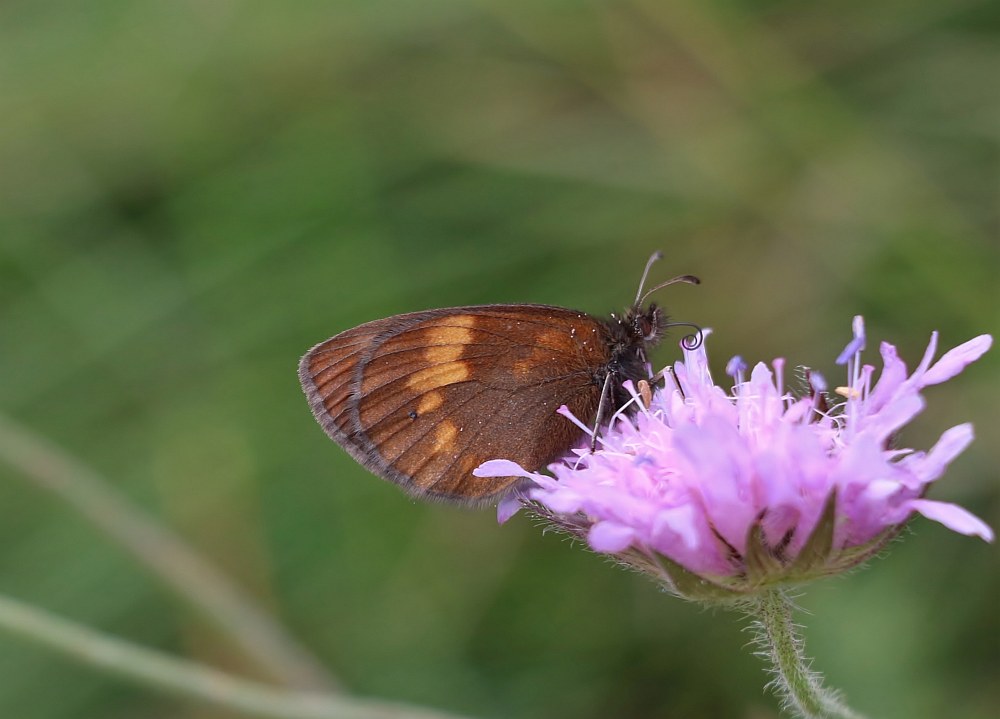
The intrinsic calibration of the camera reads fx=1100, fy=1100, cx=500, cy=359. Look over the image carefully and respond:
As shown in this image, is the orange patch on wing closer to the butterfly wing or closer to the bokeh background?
the butterfly wing

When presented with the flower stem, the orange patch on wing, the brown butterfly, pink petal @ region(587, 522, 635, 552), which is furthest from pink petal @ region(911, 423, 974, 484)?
the orange patch on wing

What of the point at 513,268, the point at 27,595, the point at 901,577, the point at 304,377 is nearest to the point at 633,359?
the point at 304,377

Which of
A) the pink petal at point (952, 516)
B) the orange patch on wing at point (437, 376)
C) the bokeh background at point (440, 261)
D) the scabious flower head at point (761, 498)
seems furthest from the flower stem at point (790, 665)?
the bokeh background at point (440, 261)

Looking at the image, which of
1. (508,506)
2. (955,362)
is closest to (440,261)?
(508,506)

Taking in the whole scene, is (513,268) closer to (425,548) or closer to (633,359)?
(425,548)

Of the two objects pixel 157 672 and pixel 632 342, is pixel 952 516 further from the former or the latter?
pixel 157 672

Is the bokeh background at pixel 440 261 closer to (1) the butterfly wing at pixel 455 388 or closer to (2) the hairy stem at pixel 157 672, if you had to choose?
(2) the hairy stem at pixel 157 672
